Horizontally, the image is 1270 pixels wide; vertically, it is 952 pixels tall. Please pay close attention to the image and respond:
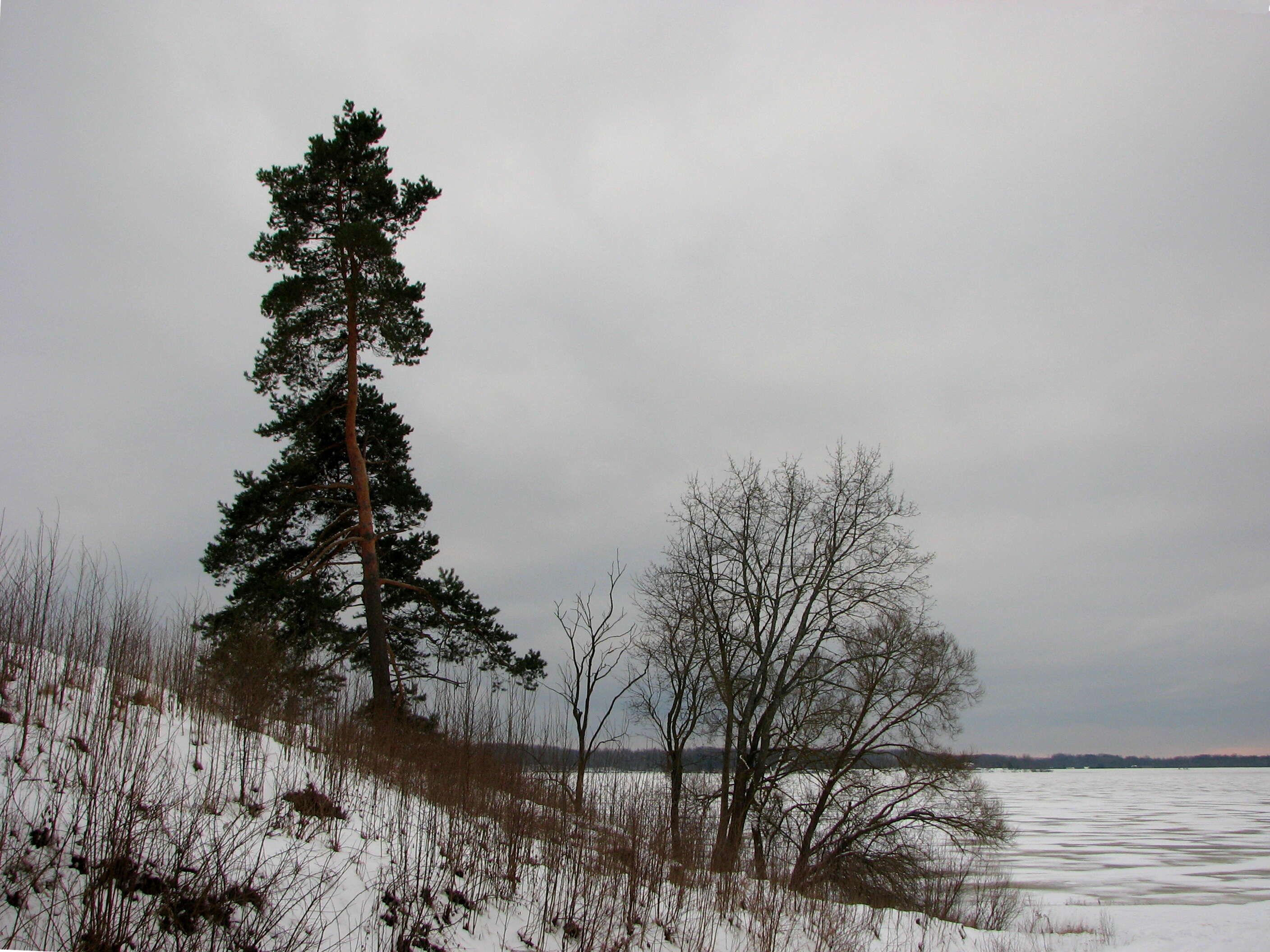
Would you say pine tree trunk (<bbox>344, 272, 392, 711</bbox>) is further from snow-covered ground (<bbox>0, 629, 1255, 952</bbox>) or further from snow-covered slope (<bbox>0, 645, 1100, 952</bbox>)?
snow-covered ground (<bbox>0, 629, 1255, 952</bbox>)

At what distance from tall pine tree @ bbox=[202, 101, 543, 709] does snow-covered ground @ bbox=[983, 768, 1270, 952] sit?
15.2 m

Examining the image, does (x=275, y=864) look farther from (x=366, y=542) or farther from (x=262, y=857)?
(x=366, y=542)

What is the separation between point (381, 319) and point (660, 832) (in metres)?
11.0

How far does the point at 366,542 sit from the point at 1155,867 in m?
33.5

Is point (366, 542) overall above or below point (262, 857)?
above

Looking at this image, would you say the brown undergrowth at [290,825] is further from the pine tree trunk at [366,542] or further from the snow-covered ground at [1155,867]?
the snow-covered ground at [1155,867]

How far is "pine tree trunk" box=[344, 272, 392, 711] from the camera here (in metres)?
14.2

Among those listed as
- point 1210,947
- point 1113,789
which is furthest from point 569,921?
point 1113,789

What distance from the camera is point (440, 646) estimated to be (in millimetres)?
15617

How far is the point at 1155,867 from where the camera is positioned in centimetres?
3070

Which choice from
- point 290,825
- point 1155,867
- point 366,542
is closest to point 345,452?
point 366,542

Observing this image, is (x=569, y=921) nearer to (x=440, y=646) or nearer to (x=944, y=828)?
(x=440, y=646)

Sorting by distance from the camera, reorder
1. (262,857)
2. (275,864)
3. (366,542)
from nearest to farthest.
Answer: (262,857) < (275,864) < (366,542)

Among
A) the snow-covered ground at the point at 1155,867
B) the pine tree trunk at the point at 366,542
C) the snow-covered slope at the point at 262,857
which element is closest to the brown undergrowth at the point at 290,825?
the snow-covered slope at the point at 262,857
